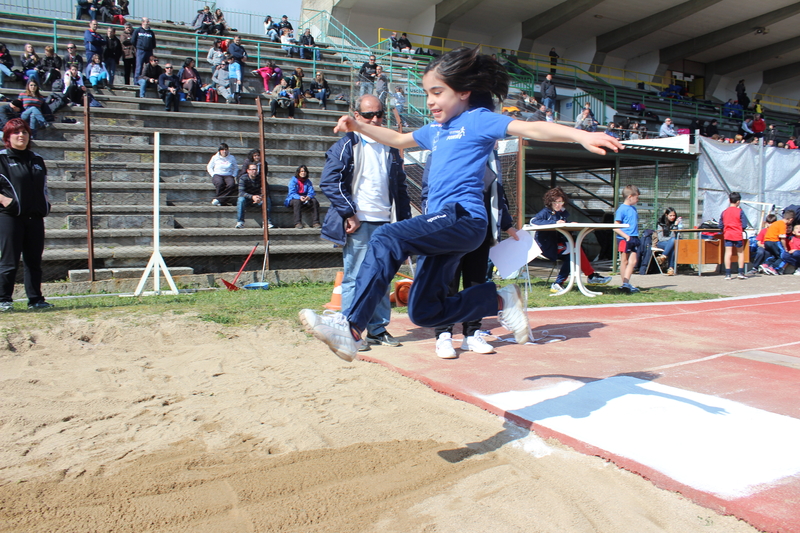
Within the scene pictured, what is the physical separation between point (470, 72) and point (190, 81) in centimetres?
1263

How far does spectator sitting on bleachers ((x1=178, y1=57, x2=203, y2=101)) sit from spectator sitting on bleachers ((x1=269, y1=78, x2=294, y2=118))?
181 centimetres

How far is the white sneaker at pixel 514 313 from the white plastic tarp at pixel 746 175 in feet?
41.2

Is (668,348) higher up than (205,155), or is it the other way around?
(205,155)

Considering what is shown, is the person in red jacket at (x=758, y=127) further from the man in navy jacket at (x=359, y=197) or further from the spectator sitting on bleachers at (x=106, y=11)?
the man in navy jacket at (x=359, y=197)

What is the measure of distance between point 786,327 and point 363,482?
541 centimetres

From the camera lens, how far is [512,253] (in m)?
3.96

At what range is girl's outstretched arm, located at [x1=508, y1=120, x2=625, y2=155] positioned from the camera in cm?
266

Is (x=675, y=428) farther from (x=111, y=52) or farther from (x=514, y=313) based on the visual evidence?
(x=111, y=52)

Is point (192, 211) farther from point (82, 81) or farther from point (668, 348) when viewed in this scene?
point (668, 348)

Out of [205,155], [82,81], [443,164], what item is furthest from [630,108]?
[443,164]

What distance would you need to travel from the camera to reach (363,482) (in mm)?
2492

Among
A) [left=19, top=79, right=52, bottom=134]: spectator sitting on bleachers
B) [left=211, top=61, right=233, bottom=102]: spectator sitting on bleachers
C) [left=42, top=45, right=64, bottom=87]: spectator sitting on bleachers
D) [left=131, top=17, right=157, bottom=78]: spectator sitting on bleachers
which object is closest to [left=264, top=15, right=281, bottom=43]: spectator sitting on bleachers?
[left=211, top=61, right=233, bottom=102]: spectator sitting on bleachers

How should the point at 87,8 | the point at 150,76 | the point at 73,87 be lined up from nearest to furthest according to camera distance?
the point at 73,87
the point at 150,76
the point at 87,8

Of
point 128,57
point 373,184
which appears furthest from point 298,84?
point 373,184
